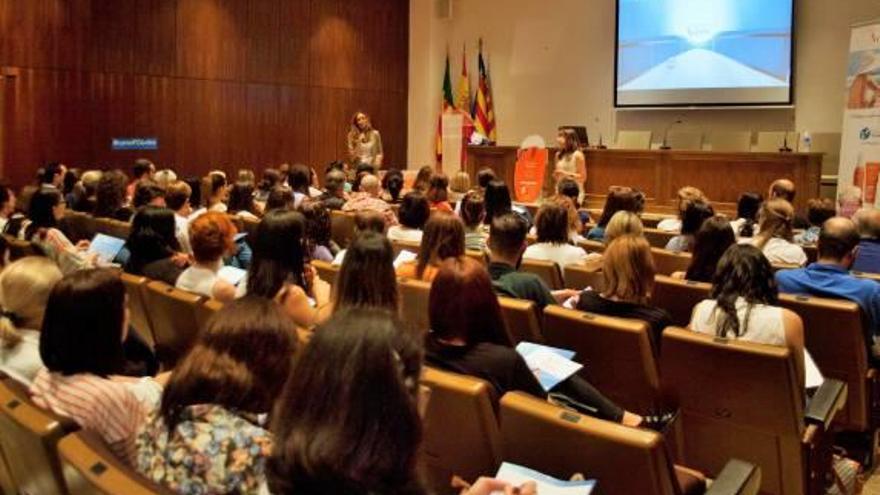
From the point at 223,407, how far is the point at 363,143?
1004 centimetres

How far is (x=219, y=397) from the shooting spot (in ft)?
5.89

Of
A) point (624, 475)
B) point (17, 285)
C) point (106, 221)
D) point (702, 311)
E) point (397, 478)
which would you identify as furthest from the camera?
point (106, 221)

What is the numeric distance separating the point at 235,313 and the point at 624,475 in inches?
38.9

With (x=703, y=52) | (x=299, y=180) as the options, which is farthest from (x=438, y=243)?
(x=703, y=52)

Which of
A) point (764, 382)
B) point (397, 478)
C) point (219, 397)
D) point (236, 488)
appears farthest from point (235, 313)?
point (764, 382)

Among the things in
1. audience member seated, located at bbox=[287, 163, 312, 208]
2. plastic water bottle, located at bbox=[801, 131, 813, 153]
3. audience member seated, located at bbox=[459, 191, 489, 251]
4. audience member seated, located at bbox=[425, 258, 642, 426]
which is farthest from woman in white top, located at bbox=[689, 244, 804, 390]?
plastic water bottle, located at bbox=[801, 131, 813, 153]

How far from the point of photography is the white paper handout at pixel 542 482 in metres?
1.85

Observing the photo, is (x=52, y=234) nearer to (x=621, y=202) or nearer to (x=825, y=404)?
(x=621, y=202)

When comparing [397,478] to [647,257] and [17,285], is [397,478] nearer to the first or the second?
[17,285]

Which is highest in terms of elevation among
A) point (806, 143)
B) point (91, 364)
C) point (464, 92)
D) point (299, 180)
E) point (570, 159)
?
point (464, 92)

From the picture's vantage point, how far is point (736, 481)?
2.17m

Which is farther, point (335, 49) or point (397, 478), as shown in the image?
point (335, 49)

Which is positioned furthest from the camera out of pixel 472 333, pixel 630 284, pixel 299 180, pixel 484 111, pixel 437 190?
pixel 484 111

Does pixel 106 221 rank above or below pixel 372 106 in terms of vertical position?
below
